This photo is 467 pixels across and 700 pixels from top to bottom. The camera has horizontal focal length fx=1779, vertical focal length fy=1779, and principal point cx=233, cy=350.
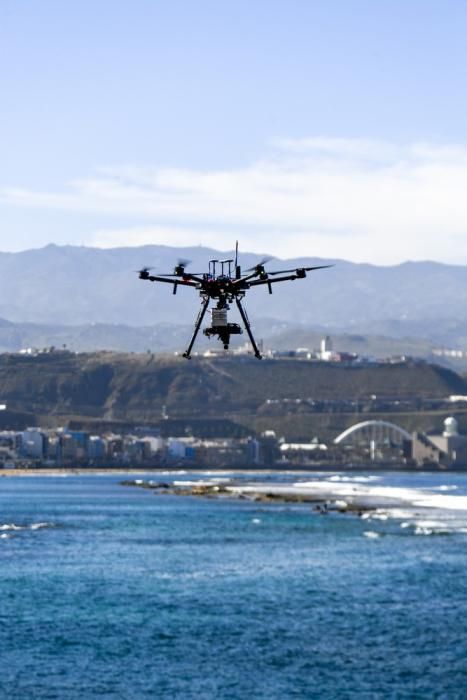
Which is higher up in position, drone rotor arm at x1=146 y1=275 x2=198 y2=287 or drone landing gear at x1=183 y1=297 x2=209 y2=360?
drone rotor arm at x1=146 y1=275 x2=198 y2=287

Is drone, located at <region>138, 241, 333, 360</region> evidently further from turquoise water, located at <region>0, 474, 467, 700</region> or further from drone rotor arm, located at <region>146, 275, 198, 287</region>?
turquoise water, located at <region>0, 474, 467, 700</region>

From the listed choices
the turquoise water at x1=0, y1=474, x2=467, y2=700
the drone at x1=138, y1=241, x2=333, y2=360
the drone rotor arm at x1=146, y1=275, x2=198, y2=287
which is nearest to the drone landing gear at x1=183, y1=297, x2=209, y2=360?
the drone at x1=138, y1=241, x2=333, y2=360

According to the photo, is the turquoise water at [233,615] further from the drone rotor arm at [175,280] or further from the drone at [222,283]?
the drone rotor arm at [175,280]

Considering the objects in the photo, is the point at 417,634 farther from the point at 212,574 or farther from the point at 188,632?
the point at 212,574

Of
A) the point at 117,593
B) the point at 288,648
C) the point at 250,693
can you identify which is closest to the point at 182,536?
the point at 117,593

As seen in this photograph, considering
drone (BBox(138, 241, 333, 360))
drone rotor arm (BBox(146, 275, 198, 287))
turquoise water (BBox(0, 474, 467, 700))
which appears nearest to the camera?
drone rotor arm (BBox(146, 275, 198, 287))

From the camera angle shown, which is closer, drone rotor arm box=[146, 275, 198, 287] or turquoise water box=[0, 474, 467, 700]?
drone rotor arm box=[146, 275, 198, 287]

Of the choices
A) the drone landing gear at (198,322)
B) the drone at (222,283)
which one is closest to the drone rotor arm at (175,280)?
the drone at (222,283)

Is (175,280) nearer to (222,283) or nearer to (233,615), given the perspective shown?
(222,283)
